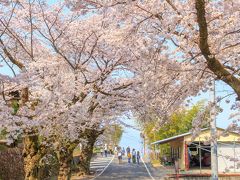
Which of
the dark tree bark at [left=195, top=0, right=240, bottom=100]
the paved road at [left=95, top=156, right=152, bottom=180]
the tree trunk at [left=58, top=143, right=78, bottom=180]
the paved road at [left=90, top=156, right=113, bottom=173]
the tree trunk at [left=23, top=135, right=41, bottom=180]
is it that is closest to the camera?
the dark tree bark at [left=195, top=0, right=240, bottom=100]

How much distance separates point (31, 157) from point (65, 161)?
657 cm

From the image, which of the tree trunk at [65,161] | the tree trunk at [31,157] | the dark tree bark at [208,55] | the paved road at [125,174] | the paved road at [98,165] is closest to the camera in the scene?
the dark tree bark at [208,55]

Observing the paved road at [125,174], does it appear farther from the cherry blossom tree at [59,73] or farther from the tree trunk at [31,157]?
the tree trunk at [31,157]

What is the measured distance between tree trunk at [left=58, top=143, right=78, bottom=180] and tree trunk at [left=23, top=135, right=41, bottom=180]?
6.07 meters

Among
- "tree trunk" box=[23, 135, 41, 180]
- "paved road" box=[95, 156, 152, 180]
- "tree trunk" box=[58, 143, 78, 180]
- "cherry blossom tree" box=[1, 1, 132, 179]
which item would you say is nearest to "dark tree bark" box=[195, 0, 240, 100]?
"cherry blossom tree" box=[1, 1, 132, 179]

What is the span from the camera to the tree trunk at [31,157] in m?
13.3

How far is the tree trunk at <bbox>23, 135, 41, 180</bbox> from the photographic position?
13.3 metres

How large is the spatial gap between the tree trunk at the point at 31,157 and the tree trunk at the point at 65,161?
6070 millimetres

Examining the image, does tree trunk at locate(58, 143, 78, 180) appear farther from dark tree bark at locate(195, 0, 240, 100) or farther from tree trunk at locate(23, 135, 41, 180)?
dark tree bark at locate(195, 0, 240, 100)

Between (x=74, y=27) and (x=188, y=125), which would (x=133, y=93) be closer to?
(x=74, y=27)

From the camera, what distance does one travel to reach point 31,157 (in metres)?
13.5

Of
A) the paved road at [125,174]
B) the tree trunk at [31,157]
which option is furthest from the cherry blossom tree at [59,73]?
the paved road at [125,174]

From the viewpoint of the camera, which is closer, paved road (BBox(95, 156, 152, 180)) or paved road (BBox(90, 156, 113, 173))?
paved road (BBox(95, 156, 152, 180))

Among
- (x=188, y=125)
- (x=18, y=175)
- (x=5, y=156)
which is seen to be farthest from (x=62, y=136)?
(x=188, y=125)
